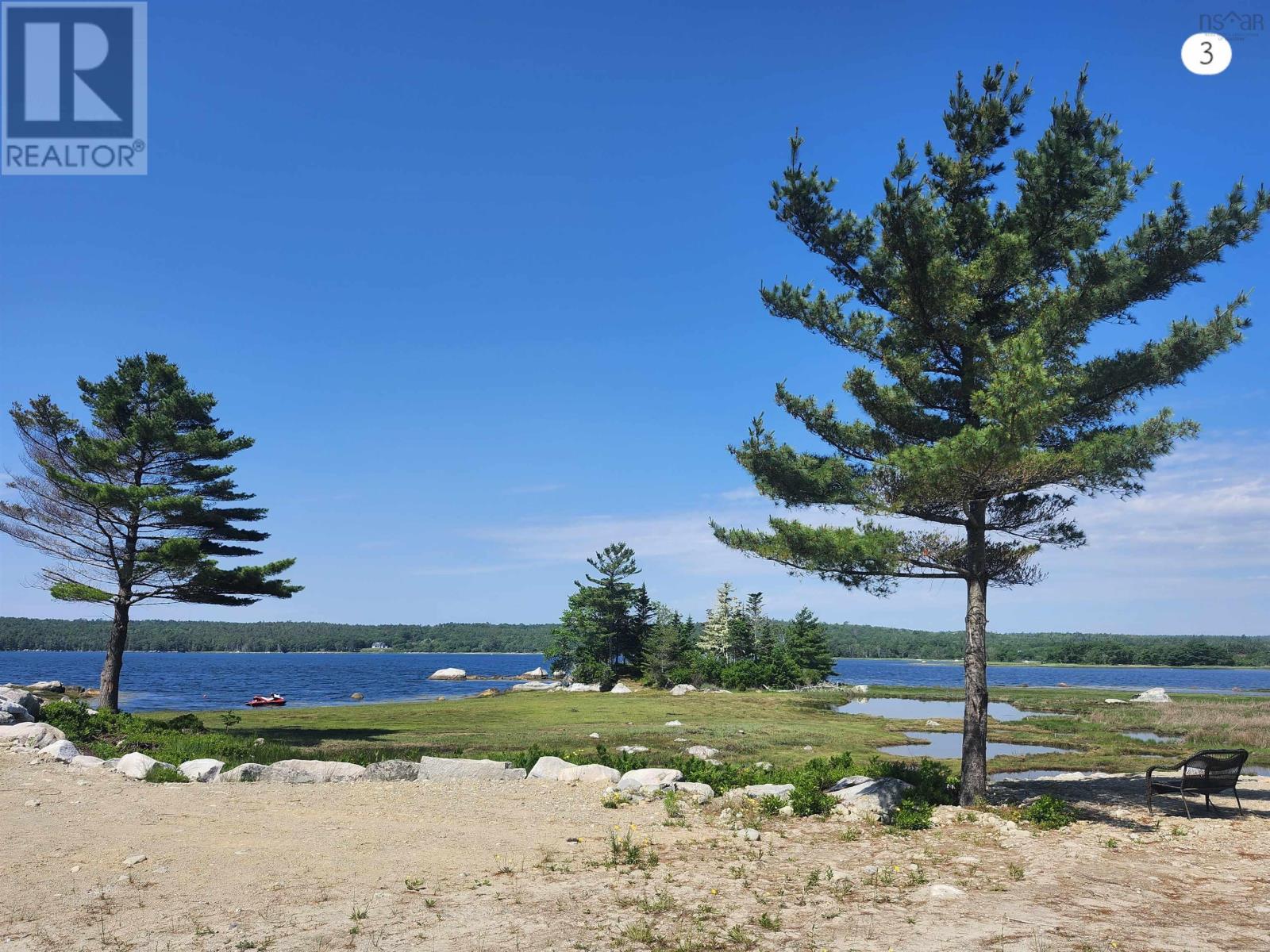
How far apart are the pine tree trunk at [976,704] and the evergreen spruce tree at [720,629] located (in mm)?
55609

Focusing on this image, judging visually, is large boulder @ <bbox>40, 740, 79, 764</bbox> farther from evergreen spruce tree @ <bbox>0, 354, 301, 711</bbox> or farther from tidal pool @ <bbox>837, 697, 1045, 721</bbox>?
tidal pool @ <bbox>837, 697, 1045, 721</bbox>

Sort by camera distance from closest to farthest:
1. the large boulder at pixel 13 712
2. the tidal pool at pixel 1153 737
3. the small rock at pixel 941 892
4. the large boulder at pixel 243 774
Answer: the small rock at pixel 941 892 < the large boulder at pixel 243 774 < the large boulder at pixel 13 712 < the tidal pool at pixel 1153 737

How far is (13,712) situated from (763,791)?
57.5 ft

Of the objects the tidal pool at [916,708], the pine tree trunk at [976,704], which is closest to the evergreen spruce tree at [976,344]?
the pine tree trunk at [976,704]

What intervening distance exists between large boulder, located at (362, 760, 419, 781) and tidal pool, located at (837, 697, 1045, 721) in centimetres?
3171

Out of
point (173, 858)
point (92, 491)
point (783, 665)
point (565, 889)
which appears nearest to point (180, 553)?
point (92, 491)

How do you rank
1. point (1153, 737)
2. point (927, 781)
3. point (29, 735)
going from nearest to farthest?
point (927, 781) → point (29, 735) → point (1153, 737)

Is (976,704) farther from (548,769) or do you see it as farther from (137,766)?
(137,766)

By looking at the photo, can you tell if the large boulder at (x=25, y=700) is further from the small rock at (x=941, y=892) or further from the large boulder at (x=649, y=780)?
the small rock at (x=941, y=892)

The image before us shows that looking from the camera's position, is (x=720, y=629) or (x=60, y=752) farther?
(x=720, y=629)

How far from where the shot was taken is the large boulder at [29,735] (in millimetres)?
15625

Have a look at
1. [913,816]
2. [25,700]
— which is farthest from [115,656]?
[913,816]

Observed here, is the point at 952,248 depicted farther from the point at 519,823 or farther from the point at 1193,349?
the point at 519,823

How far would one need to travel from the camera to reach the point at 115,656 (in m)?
23.7
